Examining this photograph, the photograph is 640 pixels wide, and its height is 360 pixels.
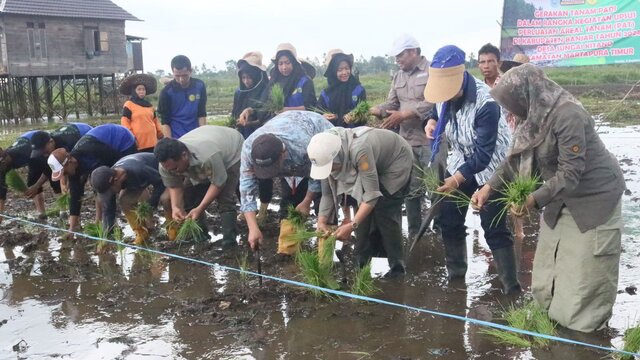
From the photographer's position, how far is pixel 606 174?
142 inches

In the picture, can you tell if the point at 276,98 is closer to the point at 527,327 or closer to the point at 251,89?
the point at 251,89

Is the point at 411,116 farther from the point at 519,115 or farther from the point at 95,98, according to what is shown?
the point at 95,98

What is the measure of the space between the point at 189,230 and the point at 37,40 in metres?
25.6

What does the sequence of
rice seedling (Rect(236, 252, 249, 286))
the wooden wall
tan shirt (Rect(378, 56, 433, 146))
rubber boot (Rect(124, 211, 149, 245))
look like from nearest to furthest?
rice seedling (Rect(236, 252, 249, 286))
tan shirt (Rect(378, 56, 433, 146))
rubber boot (Rect(124, 211, 149, 245))
the wooden wall

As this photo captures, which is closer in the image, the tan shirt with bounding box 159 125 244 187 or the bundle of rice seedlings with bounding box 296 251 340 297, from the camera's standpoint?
the bundle of rice seedlings with bounding box 296 251 340 297

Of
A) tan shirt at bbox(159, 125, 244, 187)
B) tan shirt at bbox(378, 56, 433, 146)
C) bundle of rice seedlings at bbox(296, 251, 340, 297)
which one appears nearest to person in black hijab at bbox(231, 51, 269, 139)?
tan shirt at bbox(159, 125, 244, 187)

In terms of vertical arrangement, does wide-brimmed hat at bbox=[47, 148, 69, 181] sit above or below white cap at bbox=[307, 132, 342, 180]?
below

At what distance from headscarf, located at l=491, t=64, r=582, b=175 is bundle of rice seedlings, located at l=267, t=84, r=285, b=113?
3.53 meters

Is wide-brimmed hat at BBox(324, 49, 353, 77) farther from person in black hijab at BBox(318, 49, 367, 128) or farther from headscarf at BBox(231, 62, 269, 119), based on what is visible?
headscarf at BBox(231, 62, 269, 119)

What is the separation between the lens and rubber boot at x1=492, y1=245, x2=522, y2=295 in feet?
14.9

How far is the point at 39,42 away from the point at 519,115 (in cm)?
2877

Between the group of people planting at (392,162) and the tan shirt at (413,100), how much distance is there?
0.01m

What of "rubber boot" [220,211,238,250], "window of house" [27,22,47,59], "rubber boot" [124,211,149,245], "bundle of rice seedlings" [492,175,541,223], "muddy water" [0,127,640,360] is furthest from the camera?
"window of house" [27,22,47,59]

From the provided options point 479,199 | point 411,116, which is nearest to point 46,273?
point 411,116
